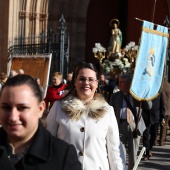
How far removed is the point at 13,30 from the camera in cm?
2122

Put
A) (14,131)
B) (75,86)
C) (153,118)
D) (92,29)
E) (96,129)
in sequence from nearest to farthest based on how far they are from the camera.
→ (14,131)
(96,129)
(75,86)
(153,118)
(92,29)

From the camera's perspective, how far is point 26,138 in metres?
2.53

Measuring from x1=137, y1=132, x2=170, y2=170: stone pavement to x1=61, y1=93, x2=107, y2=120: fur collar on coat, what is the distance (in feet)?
18.0

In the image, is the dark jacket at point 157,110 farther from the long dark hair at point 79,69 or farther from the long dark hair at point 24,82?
the long dark hair at point 24,82

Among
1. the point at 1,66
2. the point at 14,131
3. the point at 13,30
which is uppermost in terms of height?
the point at 14,131

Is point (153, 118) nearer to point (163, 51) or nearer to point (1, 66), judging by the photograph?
point (163, 51)

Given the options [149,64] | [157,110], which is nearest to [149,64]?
[149,64]

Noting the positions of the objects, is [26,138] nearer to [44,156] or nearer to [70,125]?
[44,156]

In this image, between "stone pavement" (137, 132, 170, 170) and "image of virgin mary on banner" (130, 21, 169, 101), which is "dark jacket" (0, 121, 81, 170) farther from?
"stone pavement" (137, 132, 170, 170)

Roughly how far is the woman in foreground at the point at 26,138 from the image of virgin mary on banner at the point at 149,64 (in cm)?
511

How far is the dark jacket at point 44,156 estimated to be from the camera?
243 centimetres

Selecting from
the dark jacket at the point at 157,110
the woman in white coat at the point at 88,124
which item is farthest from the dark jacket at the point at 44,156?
the dark jacket at the point at 157,110

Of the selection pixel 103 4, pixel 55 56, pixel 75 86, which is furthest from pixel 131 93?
pixel 103 4

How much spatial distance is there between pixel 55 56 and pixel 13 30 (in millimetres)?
2964
